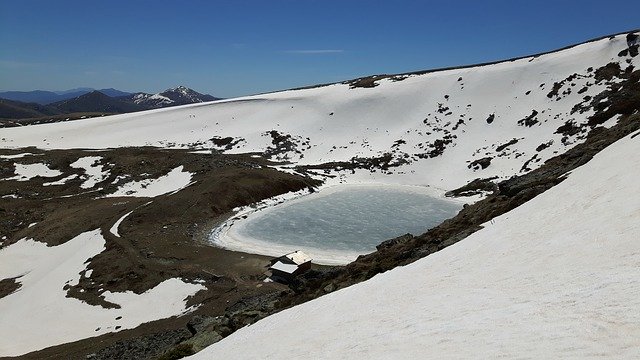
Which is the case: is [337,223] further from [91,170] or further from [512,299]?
[91,170]

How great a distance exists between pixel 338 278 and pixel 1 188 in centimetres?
7982

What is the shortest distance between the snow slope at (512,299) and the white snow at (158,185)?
57.8m

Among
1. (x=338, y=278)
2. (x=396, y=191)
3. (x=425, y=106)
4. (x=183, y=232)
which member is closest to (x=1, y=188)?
(x=183, y=232)

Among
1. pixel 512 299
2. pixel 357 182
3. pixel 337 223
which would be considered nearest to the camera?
pixel 512 299

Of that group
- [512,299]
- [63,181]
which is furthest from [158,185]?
[512,299]

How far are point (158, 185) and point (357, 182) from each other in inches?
1528

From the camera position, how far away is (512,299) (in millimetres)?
9422

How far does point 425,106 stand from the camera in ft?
347

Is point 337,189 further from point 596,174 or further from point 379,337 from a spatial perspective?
point 379,337

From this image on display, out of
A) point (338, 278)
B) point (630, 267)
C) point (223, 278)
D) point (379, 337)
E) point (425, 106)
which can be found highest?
point (425, 106)

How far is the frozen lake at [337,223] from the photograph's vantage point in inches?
1783

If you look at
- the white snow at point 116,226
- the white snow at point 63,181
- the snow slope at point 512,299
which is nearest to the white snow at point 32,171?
the white snow at point 63,181

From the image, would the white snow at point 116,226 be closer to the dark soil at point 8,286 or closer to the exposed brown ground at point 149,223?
the exposed brown ground at point 149,223

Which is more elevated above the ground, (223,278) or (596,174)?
(596,174)
